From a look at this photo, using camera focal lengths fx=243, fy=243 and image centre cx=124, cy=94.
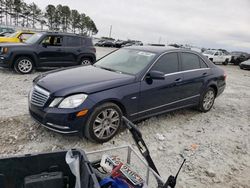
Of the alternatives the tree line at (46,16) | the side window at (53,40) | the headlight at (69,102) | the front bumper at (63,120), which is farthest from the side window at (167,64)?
the tree line at (46,16)

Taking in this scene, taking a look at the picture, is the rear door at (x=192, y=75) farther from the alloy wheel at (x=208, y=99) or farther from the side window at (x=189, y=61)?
the alloy wheel at (x=208, y=99)

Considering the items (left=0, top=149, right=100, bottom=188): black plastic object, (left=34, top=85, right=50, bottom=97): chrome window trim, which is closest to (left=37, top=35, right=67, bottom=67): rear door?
(left=34, top=85, right=50, bottom=97): chrome window trim

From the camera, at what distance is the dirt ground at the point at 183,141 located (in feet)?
11.2

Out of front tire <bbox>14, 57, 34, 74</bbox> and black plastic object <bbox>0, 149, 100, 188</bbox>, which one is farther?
front tire <bbox>14, 57, 34, 74</bbox>

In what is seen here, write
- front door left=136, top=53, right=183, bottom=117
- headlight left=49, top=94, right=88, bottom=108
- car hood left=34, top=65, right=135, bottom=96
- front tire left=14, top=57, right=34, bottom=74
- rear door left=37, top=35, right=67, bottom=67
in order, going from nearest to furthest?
1. headlight left=49, top=94, right=88, bottom=108
2. car hood left=34, top=65, right=135, bottom=96
3. front door left=136, top=53, right=183, bottom=117
4. front tire left=14, top=57, right=34, bottom=74
5. rear door left=37, top=35, right=67, bottom=67

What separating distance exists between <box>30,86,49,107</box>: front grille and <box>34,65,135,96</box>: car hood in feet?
Answer: 0.24

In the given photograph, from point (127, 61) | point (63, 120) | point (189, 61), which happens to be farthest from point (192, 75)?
point (63, 120)

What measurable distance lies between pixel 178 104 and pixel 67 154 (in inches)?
135

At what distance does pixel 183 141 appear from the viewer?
434 centimetres

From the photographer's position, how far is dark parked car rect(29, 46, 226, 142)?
3602mm

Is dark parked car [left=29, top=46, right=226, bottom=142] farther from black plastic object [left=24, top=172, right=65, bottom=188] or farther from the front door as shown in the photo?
black plastic object [left=24, top=172, right=65, bottom=188]

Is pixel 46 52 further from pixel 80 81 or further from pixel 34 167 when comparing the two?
pixel 34 167

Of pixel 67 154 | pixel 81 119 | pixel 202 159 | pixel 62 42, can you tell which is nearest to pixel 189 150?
pixel 202 159

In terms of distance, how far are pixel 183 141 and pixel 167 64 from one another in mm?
1527
